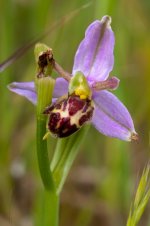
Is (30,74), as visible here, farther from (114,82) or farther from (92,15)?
(114,82)

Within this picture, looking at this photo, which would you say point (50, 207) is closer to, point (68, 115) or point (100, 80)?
point (68, 115)

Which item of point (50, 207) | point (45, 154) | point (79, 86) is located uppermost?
point (79, 86)

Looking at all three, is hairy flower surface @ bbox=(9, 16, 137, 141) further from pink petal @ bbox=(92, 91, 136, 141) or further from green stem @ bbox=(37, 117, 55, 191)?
green stem @ bbox=(37, 117, 55, 191)

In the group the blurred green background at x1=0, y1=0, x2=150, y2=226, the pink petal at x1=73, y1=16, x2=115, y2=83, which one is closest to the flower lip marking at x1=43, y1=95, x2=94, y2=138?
the pink petal at x1=73, y1=16, x2=115, y2=83

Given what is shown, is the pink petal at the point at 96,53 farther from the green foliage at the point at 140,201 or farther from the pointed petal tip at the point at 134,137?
the green foliage at the point at 140,201

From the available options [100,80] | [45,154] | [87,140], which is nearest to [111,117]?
[100,80]

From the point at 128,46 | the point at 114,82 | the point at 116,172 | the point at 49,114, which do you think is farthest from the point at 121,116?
the point at 128,46
